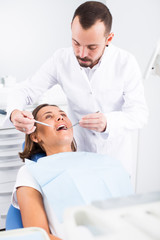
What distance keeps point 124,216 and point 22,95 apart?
50.3 inches

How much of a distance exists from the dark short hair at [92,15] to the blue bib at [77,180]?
67cm

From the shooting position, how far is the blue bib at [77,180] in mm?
1103

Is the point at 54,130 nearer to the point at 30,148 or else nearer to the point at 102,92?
the point at 30,148

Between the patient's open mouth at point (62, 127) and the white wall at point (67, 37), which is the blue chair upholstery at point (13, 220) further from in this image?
the white wall at point (67, 37)

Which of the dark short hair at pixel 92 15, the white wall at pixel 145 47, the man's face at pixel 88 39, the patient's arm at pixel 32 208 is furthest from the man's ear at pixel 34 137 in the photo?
the white wall at pixel 145 47

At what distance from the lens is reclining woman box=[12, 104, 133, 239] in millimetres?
1058

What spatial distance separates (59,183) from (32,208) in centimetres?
17

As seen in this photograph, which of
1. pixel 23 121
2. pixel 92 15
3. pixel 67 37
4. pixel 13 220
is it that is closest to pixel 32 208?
pixel 13 220

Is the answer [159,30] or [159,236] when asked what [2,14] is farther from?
[159,236]

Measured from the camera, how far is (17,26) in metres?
2.47

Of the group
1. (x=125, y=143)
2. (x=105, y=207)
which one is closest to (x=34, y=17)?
(x=125, y=143)

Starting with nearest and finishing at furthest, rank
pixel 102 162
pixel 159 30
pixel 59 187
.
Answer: pixel 59 187, pixel 102 162, pixel 159 30

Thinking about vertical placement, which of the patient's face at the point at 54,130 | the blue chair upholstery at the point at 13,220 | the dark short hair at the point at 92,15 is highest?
the dark short hair at the point at 92,15

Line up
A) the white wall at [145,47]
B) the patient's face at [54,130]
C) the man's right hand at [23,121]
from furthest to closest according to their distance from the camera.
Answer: the white wall at [145,47]
the patient's face at [54,130]
the man's right hand at [23,121]
